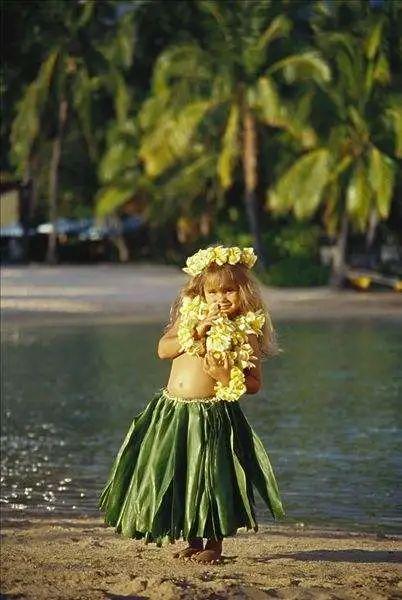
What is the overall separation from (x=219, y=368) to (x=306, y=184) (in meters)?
36.7

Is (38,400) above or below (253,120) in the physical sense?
below

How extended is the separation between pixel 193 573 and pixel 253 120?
42.5 m

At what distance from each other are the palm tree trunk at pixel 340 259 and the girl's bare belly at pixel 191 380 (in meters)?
36.7

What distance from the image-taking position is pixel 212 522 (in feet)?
24.2

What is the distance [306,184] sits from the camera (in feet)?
144

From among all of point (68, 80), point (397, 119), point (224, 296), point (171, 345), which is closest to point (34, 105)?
point (68, 80)

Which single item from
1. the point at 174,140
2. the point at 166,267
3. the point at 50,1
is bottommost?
the point at 166,267

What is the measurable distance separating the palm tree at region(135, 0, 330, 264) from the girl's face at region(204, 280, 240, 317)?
128 feet

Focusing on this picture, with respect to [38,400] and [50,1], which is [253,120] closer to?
[50,1]

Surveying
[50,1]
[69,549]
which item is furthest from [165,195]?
[69,549]

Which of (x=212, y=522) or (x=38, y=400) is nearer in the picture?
(x=212, y=522)

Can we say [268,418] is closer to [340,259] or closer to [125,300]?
[125,300]

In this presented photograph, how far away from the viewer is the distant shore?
3397 cm

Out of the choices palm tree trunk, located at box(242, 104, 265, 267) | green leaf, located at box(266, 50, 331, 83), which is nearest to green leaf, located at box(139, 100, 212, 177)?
palm tree trunk, located at box(242, 104, 265, 267)
